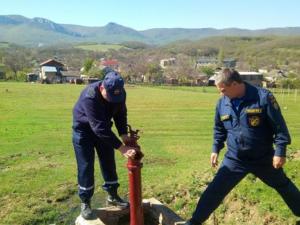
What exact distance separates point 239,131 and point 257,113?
320mm

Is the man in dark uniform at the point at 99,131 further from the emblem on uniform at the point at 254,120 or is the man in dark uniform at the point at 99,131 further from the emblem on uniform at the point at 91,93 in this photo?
the emblem on uniform at the point at 254,120

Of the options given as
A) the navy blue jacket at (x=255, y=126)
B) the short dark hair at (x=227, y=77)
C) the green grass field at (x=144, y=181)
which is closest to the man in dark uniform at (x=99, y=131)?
the short dark hair at (x=227, y=77)

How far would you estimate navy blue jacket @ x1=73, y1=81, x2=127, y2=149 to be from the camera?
5422 millimetres

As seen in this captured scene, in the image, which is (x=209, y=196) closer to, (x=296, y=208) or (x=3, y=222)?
(x=296, y=208)

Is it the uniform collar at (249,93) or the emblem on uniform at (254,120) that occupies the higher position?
the uniform collar at (249,93)

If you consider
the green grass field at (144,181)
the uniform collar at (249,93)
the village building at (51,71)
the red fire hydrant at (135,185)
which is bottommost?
the village building at (51,71)

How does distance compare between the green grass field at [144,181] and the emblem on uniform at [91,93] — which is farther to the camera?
the green grass field at [144,181]

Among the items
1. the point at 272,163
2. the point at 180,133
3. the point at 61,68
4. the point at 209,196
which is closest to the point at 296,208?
the point at 272,163

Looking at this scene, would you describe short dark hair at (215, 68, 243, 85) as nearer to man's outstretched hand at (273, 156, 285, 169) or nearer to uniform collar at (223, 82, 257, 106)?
uniform collar at (223, 82, 257, 106)

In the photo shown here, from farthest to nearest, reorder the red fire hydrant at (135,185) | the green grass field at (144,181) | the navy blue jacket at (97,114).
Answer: the green grass field at (144,181)
the navy blue jacket at (97,114)
the red fire hydrant at (135,185)

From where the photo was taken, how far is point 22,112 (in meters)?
29.0

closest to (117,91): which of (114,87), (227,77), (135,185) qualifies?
(114,87)

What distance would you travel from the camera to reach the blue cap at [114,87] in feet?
17.5

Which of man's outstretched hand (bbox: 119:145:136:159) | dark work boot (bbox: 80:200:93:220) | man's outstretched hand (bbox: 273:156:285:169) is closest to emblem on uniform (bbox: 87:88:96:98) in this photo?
man's outstretched hand (bbox: 119:145:136:159)
